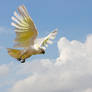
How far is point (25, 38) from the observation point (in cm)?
800

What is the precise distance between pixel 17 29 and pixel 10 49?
2.61ft

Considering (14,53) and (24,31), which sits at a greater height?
(24,31)

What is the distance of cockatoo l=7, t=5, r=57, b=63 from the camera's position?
7.00 metres

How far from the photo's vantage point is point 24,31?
26.0ft

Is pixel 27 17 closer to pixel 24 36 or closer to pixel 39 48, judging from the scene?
pixel 24 36

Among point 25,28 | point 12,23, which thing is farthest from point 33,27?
point 12,23

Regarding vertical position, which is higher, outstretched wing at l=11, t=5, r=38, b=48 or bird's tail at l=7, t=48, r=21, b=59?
outstretched wing at l=11, t=5, r=38, b=48

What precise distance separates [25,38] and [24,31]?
0.28 meters

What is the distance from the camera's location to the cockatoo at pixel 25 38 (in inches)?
276

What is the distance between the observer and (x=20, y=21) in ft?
25.1

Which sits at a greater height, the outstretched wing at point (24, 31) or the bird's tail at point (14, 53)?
the outstretched wing at point (24, 31)

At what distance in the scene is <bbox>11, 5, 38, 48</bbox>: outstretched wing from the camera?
298 inches

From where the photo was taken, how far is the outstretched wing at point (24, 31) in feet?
24.8

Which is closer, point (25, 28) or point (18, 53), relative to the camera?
point (18, 53)
